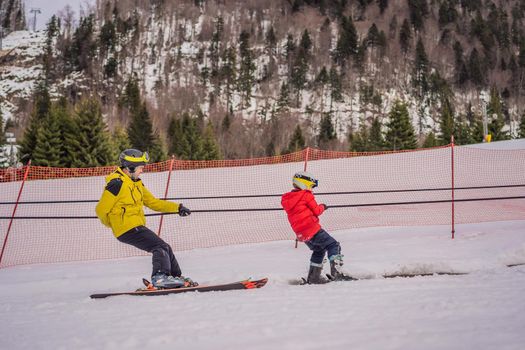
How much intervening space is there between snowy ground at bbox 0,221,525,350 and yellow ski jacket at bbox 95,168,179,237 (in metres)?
0.89

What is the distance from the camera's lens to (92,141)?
34062mm

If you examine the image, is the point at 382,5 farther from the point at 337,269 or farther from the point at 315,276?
the point at 315,276

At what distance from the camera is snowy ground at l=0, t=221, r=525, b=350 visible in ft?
10.1

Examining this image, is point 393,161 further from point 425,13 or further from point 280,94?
point 425,13

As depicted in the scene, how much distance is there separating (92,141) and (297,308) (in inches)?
1326

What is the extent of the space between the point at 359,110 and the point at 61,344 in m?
83.2

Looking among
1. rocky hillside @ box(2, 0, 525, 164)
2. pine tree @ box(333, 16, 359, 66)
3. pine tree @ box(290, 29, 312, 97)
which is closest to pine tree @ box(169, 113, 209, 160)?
rocky hillside @ box(2, 0, 525, 164)

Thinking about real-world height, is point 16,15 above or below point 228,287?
above

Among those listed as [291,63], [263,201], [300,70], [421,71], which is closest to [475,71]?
[421,71]

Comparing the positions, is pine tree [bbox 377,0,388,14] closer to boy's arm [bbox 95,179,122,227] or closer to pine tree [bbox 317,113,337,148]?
pine tree [bbox 317,113,337,148]

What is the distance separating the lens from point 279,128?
76.1 m

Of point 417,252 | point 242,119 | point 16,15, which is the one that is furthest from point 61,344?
point 16,15

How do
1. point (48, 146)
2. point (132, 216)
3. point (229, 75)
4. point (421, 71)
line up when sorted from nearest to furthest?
point (132, 216), point (48, 146), point (421, 71), point (229, 75)

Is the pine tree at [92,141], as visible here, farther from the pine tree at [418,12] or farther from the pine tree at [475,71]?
the pine tree at [418,12]
